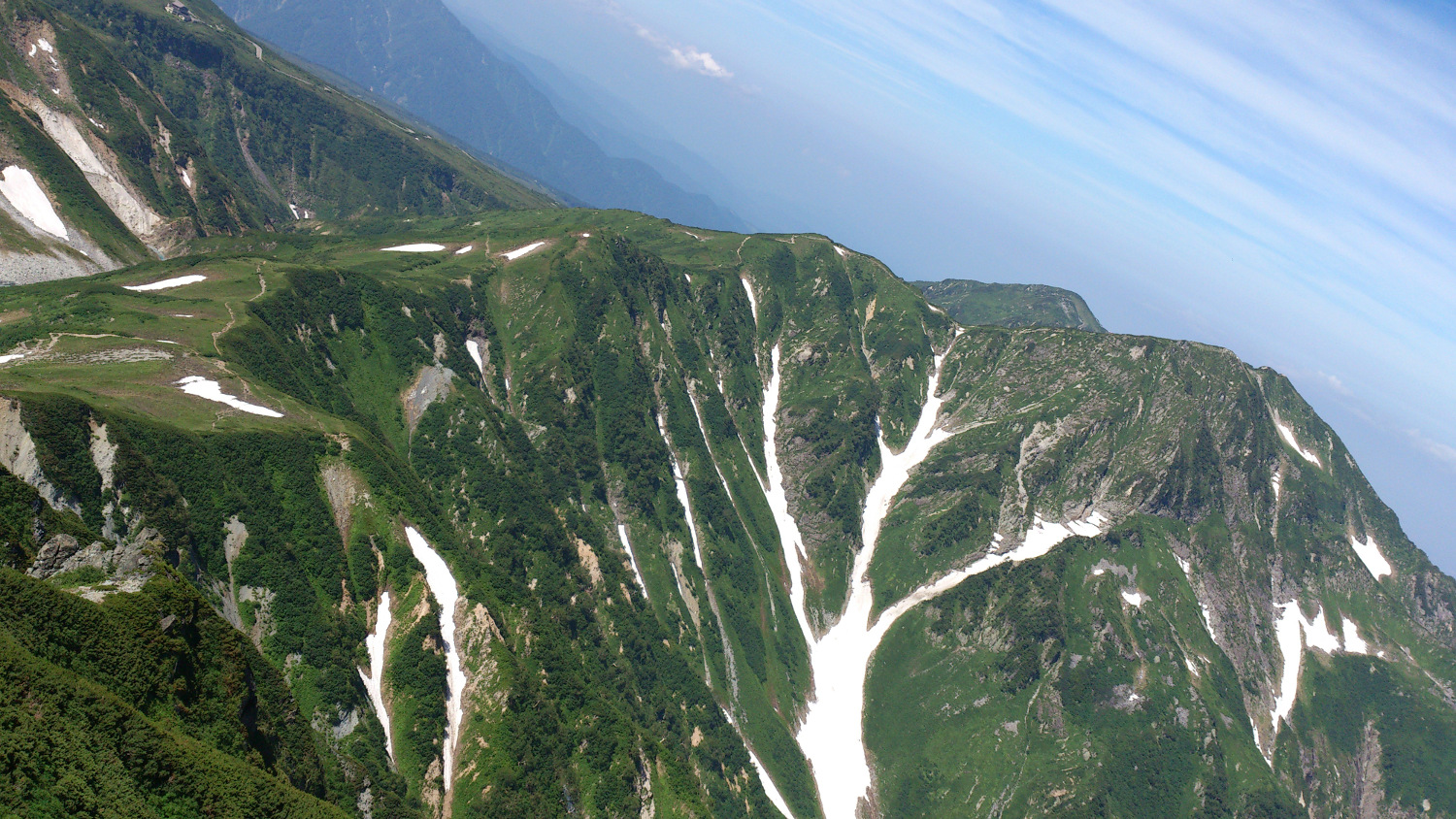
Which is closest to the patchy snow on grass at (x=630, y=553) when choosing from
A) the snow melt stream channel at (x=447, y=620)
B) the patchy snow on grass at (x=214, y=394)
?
the snow melt stream channel at (x=447, y=620)

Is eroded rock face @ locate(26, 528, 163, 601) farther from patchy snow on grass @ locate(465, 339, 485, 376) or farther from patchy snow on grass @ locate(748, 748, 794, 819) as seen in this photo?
patchy snow on grass @ locate(465, 339, 485, 376)

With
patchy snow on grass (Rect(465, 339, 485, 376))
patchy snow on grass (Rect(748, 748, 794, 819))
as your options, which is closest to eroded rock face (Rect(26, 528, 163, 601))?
patchy snow on grass (Rect(748, 748, 794, 819))

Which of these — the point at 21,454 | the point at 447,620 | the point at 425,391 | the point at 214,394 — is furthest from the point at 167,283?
the point at 447,620

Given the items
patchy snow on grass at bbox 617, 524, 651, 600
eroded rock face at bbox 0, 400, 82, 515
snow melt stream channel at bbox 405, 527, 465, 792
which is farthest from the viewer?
patchy snow on grass at bbox 617, 524, 651, 600

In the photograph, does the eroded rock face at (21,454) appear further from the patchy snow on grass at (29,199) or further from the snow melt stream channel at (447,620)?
the patchy snow on grass at (29,199)

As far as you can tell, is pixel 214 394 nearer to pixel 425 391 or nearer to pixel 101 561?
pixel 101 561

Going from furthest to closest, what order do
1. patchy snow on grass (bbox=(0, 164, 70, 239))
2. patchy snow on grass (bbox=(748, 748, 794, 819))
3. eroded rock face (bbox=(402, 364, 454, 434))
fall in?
patchy snow on grass (bbox=(0, 164, 70, 239)) → patchy snow on grass (bbox=(748, 748, 794, 819)) → eroded rock face (bbox=(402, 364, 454, 434))

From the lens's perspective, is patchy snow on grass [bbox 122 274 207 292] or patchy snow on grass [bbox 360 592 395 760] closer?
patchy snow on grass [bbox 360 592 395 760]
